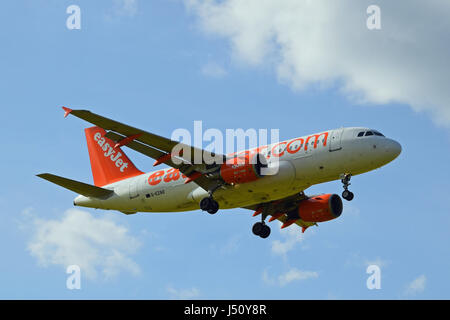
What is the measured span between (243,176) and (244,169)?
43 cm

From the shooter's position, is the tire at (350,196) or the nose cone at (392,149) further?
the tire at (350,196)

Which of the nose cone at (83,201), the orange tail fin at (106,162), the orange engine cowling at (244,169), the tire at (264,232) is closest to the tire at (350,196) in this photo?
the orange engine cowling at (244,169)

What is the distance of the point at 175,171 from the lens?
47.3 metres

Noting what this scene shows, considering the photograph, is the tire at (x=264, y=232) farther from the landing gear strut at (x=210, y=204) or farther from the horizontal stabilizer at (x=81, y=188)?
the horizontal stabilizer at (x=81, y=188)

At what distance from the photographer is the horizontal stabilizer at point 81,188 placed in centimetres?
4662

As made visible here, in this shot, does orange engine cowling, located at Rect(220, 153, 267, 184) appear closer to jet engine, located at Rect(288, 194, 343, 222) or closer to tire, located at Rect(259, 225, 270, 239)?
jet engine, located at Rect(288, 194, 343, 222)

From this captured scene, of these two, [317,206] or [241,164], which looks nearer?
[241,164]

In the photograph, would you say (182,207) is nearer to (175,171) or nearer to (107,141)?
(175,171)

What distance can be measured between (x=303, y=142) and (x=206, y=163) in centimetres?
631

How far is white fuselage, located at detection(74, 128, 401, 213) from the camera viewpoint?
41.9 meters

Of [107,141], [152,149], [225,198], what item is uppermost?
[107,141]

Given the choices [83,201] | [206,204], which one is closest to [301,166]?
[206,204]

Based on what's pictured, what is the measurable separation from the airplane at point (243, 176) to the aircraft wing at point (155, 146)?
0.06 metres

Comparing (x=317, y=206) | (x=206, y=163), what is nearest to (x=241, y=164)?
(x=206, y=163)
